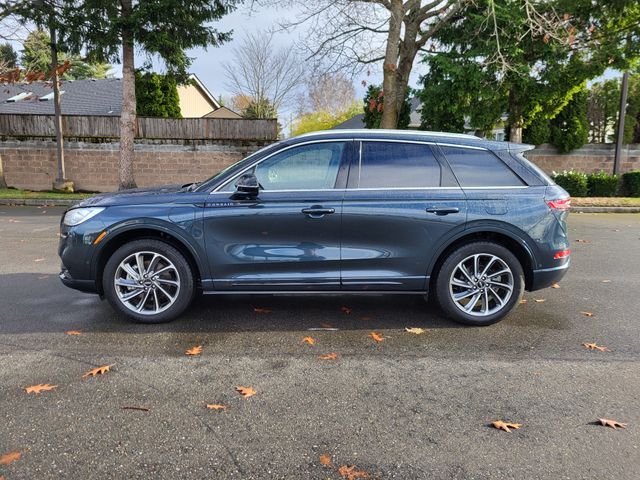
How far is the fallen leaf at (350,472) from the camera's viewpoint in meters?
2.31

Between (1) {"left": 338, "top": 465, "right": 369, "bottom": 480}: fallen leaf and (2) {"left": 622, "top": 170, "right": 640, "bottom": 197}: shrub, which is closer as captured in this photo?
(1) {"left": 338, "top": 465, "right": 369, "bottom": 480}: fallen leaf

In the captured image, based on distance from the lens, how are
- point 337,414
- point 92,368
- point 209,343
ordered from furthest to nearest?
1. point 209,343
2. point 92,368
3. point 337,414

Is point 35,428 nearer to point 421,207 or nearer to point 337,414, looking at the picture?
point 337,414

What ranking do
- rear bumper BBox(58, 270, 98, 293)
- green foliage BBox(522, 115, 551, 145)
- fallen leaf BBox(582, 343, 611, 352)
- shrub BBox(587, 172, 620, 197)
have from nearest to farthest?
fallen leaf BBox(582, 343, 611, 352) → rear bumper BBox(58, 270, 98, 293) → shrub BBox(587, 172, 620, 197) → green foliage BBox(522, 115, 551, 145)

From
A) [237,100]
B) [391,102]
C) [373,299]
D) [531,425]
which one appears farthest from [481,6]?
[237,100]

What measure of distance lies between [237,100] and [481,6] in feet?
90.6

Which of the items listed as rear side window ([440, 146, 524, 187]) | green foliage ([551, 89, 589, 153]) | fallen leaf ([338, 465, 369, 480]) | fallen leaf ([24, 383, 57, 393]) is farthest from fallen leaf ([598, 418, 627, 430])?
green foliage ([551, 89, 589, 153])

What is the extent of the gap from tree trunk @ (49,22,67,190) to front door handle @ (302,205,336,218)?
564 inches

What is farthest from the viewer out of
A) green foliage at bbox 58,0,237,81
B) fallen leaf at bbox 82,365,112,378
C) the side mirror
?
green foliage at bbox 58,0,237,81

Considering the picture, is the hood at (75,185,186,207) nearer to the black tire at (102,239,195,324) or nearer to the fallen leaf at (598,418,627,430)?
the black tire at (102,239,195,324)

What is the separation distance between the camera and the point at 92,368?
3455 millimetres


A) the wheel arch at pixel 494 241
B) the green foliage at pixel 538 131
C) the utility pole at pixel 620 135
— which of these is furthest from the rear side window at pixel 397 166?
the utility pole at pixel 620 135

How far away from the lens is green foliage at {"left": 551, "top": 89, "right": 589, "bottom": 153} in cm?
1697

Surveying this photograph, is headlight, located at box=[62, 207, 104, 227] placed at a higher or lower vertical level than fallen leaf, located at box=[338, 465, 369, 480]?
higher
